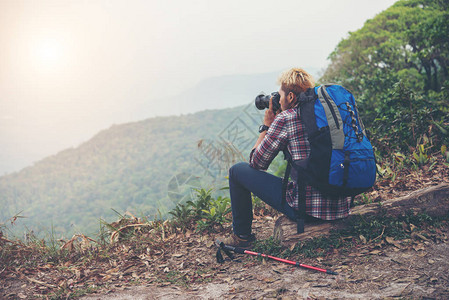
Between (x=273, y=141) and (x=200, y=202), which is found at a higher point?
(x=273, y=141)

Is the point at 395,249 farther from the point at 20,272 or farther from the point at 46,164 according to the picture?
the point at 46,164

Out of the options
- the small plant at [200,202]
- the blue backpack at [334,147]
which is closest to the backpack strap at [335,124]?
the blue backpack at [334,147]

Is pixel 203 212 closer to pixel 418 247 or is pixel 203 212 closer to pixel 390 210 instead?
pixel 390 210

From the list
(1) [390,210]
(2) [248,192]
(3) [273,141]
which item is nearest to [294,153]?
(3) [273,141]

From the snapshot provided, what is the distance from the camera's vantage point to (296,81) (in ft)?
8.59

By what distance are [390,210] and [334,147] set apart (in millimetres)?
1090

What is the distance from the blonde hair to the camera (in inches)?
103

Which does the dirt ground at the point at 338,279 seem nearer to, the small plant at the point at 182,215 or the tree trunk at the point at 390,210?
the tree trunk at the point at 390,210

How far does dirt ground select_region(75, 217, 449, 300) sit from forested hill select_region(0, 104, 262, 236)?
90.3ft

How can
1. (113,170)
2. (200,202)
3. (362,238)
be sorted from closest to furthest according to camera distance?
(362,238)
(200,202)
(113,170)

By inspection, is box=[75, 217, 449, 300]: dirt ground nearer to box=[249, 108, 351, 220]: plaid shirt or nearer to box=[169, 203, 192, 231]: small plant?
box=[249, 108, 351, 220]: plaid shirt

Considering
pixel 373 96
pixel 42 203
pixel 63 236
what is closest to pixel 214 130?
pixel 42 203

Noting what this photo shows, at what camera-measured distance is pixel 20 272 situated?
10.6ft

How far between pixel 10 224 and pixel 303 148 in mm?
3400
